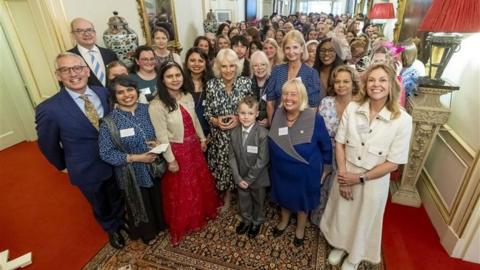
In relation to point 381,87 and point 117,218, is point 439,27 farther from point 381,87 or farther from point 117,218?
point 117,218

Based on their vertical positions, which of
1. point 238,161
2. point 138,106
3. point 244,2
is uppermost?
point 244,2

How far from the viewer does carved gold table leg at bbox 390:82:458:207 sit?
237 cm

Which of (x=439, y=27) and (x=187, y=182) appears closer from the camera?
(x=439, y=27)

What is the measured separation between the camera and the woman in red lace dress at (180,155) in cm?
201

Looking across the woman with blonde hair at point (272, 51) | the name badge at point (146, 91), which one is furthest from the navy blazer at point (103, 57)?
the woman with blonde hair at point (272, 51)

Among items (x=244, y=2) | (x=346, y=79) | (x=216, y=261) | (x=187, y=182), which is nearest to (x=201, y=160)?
(x=187, y=182)

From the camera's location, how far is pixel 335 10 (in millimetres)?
23922

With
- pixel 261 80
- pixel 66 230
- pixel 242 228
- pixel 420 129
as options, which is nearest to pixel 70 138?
pixel 66 230

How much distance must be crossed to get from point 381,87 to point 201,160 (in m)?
1.53

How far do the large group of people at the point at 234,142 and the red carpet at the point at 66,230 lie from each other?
39 centimetres

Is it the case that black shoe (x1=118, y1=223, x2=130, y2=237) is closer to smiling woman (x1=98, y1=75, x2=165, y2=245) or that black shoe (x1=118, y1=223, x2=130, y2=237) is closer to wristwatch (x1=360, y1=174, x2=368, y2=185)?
smiling woman (x1=98, y1=75, x2=165, y2=245)

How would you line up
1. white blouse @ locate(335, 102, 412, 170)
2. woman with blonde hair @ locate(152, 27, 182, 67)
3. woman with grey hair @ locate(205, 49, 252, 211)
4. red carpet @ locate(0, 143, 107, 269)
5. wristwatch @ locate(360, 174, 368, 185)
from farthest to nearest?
1. woman with blonde hair @ locate(152, 27, 182, 67)
2. red carpet @ locate(0, 143, 107, 269)
3. woman with grey hair @ locate(205, 49, 252, 211)
4. wristwatch @ locate(360, 174, 368, 185)
5. white blouse @ locate(335, 102, 412, 170)

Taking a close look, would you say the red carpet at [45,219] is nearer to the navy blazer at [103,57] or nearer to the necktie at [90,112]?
the necktie at [90,112]

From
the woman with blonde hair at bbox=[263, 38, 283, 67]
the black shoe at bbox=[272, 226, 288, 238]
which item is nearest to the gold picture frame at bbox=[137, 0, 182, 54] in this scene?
the woman with blonde hair at bbox=[263, 38, 283, 67]
